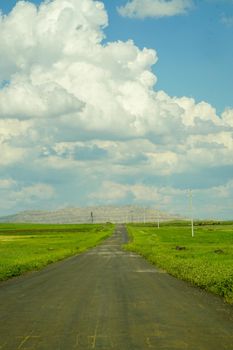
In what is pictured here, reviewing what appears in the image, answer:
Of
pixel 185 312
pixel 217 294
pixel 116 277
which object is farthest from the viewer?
pixel 116 277

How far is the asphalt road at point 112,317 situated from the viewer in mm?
13375

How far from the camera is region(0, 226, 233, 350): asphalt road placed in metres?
13.4

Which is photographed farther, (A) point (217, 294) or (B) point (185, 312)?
(A) point (217, 294)

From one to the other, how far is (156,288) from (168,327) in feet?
36.2

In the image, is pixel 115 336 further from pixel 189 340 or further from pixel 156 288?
pixel 156 288

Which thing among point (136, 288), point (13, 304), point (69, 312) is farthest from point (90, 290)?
point (69, 312)

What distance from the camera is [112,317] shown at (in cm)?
1722

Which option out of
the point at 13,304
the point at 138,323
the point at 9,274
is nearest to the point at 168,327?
the point at 138,323

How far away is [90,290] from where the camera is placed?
25672 mm

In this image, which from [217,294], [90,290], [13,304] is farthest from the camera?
[90,290]

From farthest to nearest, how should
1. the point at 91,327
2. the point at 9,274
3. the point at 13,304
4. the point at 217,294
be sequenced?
the point at 9,274 → the point at 217,294 → the point at 13,304 → the point at 91,327

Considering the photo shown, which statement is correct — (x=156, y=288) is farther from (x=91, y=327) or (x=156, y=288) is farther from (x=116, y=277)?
(x=91, y=327)

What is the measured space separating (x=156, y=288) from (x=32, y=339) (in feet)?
43.7

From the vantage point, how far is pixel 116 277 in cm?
3284
